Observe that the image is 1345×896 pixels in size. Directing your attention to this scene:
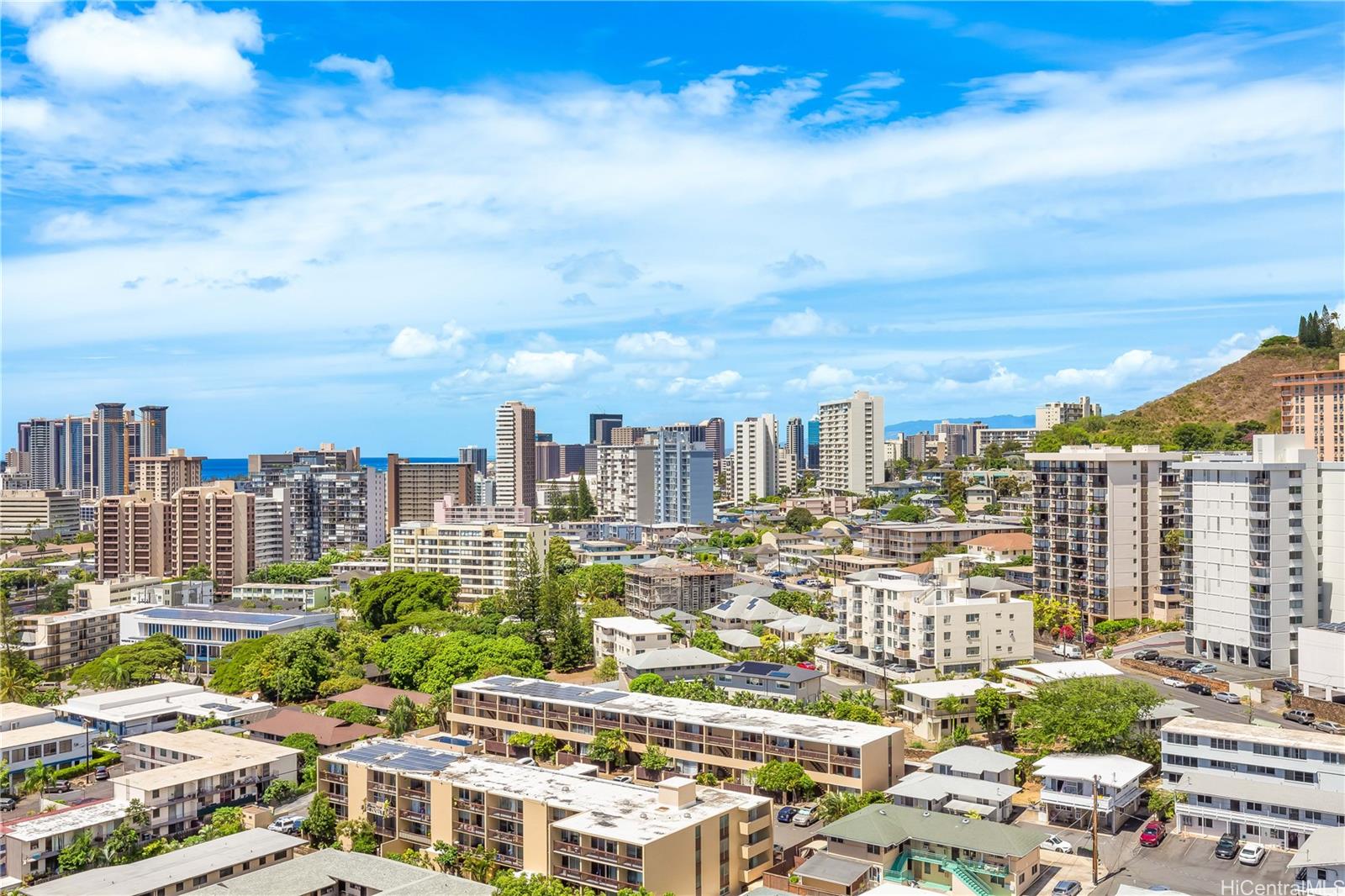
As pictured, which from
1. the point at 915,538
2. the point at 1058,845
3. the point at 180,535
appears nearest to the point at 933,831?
the point at 1058,845

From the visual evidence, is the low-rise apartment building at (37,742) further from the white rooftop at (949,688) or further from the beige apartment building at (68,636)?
the white rooftop at (949,688)

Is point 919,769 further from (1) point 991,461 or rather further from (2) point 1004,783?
(1) point 991,461

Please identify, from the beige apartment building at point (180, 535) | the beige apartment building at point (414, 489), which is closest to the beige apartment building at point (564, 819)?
the beige apartment building at point (180, 535)

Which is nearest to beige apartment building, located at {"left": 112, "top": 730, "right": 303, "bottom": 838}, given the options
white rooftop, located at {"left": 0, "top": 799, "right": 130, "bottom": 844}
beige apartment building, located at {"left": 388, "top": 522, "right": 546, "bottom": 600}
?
white rooftop, located at {"left": 0, "top": 799, "right": 130, "bottom": 844}

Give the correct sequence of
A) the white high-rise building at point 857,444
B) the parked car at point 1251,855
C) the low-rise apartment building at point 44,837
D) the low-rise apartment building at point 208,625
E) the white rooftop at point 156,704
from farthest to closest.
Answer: the white high-rise building at point 857,444, the low-rise apartment building at point 208,625, the white rooftop at point 156,704, the low-rise apartment building at point 44,837, the parked car at point 1251,855

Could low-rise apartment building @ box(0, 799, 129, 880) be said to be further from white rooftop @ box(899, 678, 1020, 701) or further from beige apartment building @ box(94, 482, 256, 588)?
beige apartment building @ box(94, 482, 256, 588)

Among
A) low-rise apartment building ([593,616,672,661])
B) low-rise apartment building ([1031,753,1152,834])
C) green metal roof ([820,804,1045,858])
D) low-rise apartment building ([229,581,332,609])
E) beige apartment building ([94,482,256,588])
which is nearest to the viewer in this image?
green metal roof ([820,804,1045,858])
